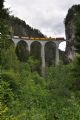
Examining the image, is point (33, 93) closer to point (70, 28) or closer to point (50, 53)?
point (50, 53)

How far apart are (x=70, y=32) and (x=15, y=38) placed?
14563mm

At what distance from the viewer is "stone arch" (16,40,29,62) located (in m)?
62.4

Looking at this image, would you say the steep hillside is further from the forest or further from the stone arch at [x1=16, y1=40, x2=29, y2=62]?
the forest

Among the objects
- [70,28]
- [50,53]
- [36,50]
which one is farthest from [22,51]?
[70,28]

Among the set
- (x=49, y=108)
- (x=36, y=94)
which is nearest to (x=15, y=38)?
(x=36, y=94)

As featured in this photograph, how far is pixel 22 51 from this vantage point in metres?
64.0

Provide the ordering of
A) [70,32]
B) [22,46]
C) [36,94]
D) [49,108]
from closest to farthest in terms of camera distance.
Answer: [49,108] < [36,94] < [22,46] < [70,32]

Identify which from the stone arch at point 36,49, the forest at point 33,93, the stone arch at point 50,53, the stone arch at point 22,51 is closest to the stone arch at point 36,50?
the stone arch at point 36,49

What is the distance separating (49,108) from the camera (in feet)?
52.0

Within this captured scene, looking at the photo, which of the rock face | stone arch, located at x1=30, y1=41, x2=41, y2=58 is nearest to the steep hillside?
the rock face

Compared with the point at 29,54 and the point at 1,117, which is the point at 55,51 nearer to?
the point at 29,54

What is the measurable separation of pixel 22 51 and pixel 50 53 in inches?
403

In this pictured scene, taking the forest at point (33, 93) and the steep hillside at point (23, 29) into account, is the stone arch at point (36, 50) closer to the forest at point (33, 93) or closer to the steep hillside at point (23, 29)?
the steep hillside at point (23, 29)

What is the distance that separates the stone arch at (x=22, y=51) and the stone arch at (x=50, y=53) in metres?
4.50
